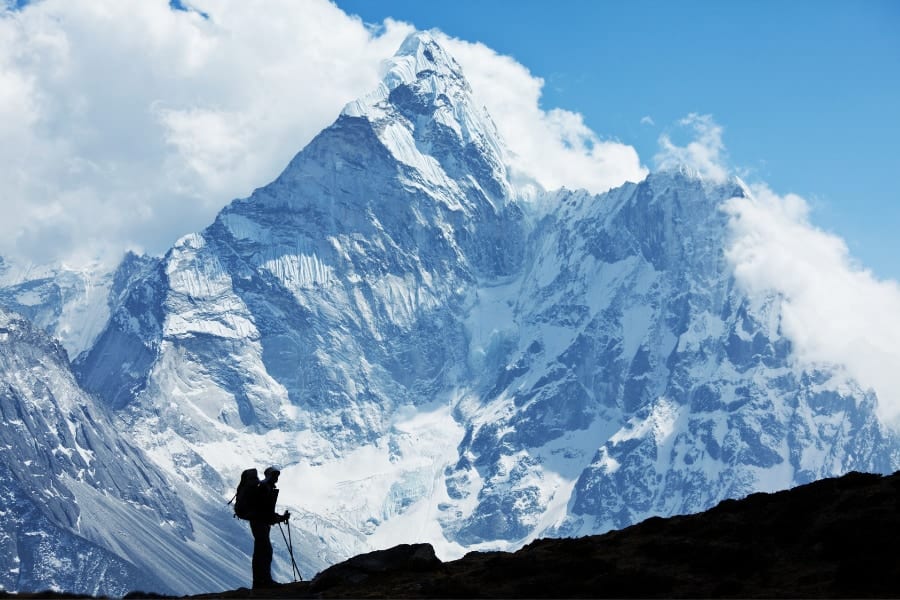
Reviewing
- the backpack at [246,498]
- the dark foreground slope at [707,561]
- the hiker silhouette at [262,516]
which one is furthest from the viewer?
the hiker silhouette at [262,516]

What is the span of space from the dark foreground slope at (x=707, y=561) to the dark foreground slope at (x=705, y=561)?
0.04 m

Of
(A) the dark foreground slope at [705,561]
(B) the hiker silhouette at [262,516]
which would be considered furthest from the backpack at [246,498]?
(A) the dark foreground slope at [705,561]

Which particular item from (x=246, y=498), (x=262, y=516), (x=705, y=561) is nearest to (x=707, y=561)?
(x=705, y=561)

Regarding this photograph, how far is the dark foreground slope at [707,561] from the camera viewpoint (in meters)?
41.3

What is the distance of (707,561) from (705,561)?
0.34 ft

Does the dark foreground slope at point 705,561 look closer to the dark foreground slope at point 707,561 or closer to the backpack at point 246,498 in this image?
the dark foreground slope at point 707,561

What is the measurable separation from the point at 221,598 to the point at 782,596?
16368mm

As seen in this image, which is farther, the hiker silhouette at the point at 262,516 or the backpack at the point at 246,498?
the hiker silhouette at the point at 262,516

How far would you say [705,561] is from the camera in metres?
44.5

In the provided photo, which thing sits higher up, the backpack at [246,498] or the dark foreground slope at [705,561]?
the backpack at [246,498]

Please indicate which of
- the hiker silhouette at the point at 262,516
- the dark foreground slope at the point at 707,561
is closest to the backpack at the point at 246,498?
the hiker silhouette at the point at 262,516

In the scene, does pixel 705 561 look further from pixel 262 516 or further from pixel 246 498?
pixel 246 498

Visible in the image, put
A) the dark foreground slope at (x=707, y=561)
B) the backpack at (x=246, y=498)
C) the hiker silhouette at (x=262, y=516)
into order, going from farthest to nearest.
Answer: the hiker silhouette at (x=262, y=516), the backpack at (x=246, y=498), the dark foreground slope at (x=707, y=561)

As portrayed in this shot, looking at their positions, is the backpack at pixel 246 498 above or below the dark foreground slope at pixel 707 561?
above
